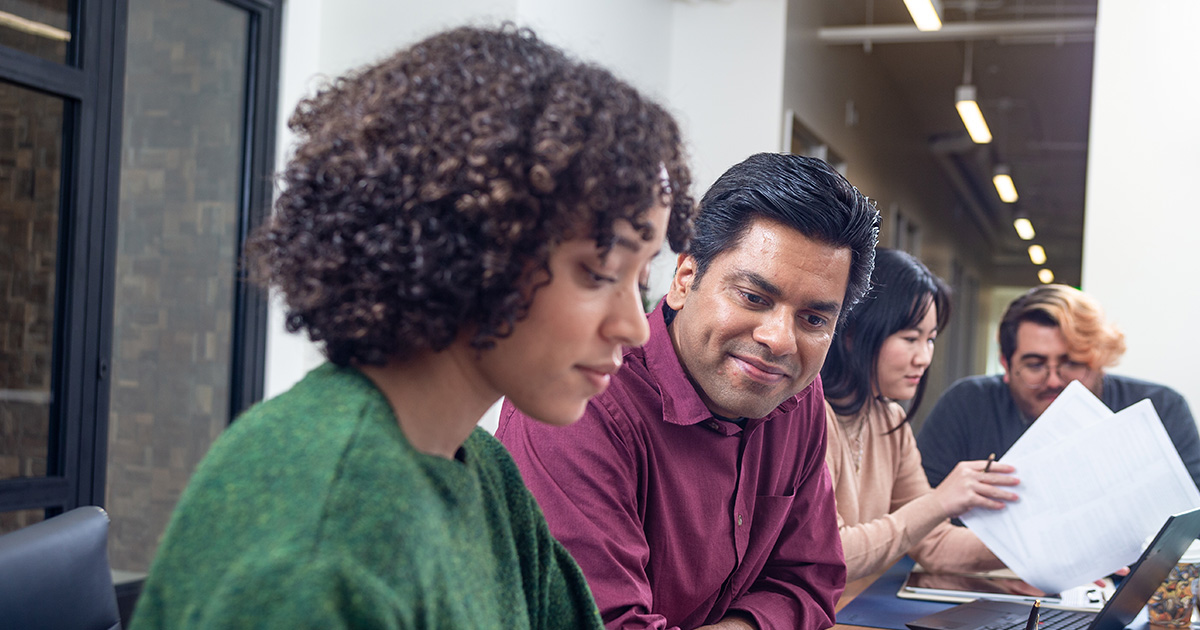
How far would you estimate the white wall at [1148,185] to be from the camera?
3990 mm

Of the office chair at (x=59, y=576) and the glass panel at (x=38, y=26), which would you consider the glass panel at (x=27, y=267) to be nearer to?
the glass panel at (x=38, y=26)

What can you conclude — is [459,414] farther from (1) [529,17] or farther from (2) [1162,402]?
(1) [529,17]

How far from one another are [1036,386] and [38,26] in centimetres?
309

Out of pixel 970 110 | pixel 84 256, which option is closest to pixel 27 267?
pixel 84 256

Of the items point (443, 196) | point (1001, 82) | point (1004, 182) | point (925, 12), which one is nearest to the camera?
point (443, 196)

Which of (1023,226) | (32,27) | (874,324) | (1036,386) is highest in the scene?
(1023,226)

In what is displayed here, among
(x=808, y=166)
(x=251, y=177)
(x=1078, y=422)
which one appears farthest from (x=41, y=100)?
(x=1078, y=422)

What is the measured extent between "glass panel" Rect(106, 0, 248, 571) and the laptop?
8.87 feet

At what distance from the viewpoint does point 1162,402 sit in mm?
2988

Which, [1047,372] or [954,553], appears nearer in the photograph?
[954,553]

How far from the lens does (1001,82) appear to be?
873 centimetres

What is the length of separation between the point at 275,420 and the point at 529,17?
11.7ft

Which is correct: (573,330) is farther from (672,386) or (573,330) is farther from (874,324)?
(874,324)

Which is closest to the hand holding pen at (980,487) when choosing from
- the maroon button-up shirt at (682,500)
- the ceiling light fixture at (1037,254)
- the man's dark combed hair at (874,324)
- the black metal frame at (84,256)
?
the man's dark combed hair at (874,324)
